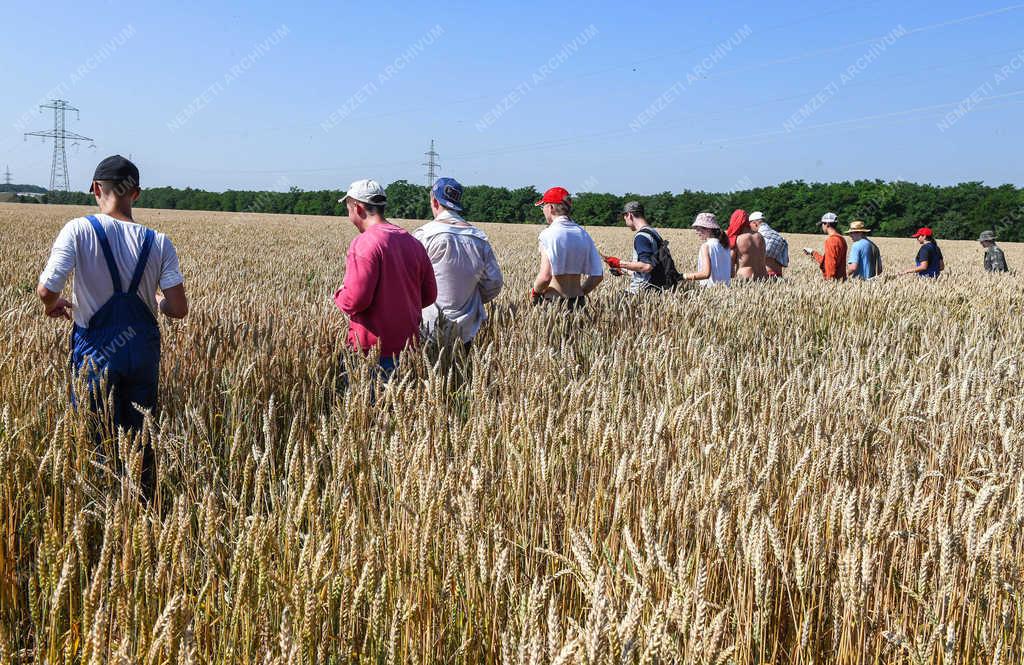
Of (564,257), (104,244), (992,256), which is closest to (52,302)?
(104,244)

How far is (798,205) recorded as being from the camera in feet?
→ 174

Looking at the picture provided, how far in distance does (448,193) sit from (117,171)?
1891 millimetres

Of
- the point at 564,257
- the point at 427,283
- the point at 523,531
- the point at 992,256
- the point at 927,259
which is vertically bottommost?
the point at 523,531

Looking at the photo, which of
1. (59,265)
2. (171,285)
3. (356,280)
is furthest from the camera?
(356,280)

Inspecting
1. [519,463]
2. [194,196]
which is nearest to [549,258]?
[519,463]

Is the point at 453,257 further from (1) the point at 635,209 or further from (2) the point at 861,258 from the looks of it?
(2) the point at 861,258

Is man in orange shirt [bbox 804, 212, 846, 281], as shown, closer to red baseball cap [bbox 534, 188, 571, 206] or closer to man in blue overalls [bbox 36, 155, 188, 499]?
red baseball cap [bbox 534, 188, 571, 206]

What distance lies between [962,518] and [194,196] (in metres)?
82.8

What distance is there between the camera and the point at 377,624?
1158 mm

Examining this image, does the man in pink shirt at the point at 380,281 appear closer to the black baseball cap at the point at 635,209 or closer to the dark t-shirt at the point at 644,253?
the black baseball cap at the point at 635,209

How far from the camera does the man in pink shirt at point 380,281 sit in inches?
141

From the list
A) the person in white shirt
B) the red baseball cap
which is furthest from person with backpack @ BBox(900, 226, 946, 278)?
the red baseball cap

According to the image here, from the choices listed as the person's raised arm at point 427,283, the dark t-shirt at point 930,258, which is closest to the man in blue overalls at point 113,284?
the person's raised arm at point 427,283

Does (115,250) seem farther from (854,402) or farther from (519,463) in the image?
(854,402)
